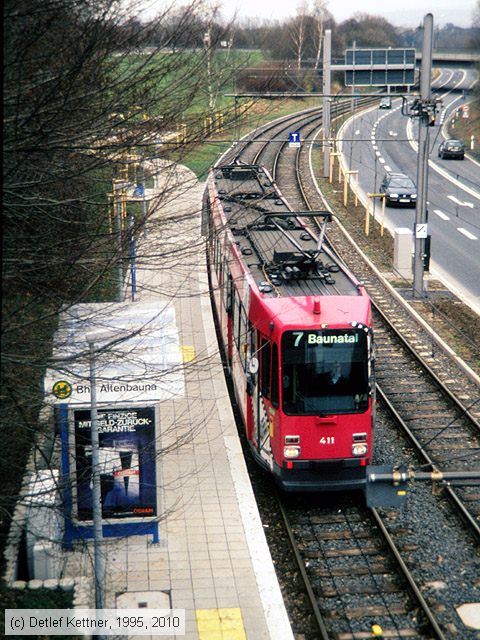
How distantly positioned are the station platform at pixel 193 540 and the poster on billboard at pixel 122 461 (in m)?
0.21

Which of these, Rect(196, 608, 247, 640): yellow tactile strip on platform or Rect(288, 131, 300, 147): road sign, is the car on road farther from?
Rect(196, 608, 247, 640): yellow tactile strip on platform

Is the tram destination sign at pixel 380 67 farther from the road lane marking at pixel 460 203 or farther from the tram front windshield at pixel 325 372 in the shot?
the tram front windshield at pixel 325 372

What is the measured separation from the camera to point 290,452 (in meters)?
13.2

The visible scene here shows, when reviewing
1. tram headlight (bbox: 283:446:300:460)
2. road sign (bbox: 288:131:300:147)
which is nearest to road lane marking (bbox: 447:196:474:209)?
road sign (bbox: 288:131:300:147)

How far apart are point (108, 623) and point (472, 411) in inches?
383

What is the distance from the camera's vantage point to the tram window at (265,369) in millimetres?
13477

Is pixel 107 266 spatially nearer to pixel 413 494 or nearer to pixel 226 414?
pixel 413 494

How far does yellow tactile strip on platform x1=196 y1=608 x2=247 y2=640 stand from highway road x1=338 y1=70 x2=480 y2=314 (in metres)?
16.3

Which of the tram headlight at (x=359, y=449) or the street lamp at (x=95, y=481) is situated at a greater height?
the street lamp at (x=95, y=481)

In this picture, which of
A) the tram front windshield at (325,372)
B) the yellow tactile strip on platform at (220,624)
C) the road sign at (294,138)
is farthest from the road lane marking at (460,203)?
the yellow tactile strip on platform at (220,624)

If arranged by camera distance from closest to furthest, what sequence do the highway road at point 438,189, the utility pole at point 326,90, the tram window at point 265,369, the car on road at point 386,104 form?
the tram window at point 265,369
the highway road at point 438,189
the utility pole at point 326,90
the car on road at point 386,104

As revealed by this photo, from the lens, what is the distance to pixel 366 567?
12.2m

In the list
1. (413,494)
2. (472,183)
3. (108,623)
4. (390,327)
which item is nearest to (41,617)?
(108,623)

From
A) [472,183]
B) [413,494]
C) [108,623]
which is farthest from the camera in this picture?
[472,183]
